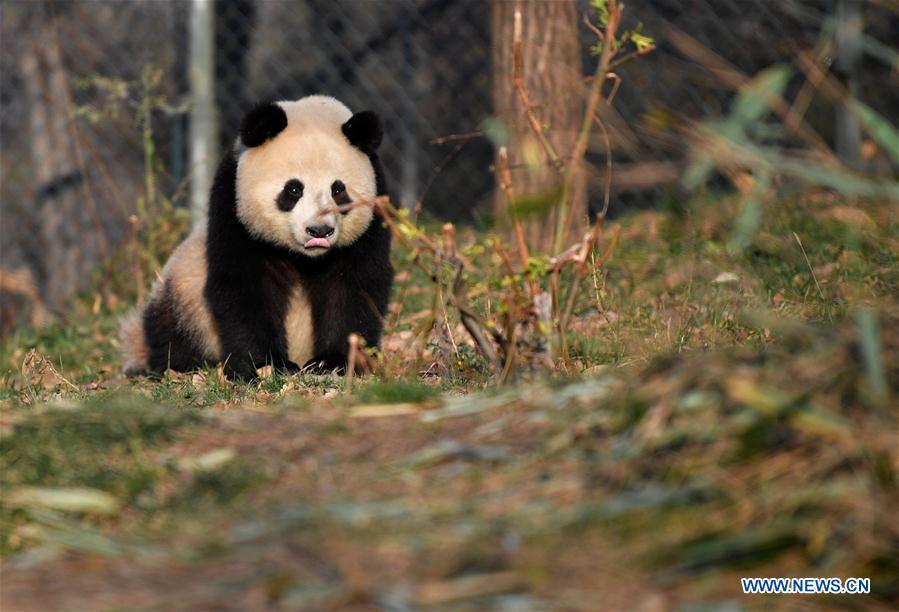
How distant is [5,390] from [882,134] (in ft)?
12.3

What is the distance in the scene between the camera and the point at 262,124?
5.89 meters

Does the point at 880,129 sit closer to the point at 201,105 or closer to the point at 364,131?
the point at 364,131

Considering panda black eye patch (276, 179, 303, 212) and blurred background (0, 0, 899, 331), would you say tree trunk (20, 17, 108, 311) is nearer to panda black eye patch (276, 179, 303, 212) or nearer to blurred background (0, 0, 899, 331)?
blurred background (0, 0, 899, 331)

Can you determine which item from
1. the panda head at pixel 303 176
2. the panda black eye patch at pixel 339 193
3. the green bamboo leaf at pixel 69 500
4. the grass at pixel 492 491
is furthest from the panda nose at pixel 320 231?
the green bamboo leaf at pixel 69 500

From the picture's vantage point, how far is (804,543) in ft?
8.23

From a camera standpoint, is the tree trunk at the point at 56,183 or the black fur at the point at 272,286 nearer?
the black fur at the point at 272,286

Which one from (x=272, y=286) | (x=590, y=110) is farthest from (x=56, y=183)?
(x=590, y=110)

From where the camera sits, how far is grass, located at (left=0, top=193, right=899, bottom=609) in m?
2.46

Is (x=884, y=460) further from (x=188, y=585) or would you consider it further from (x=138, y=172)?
(x=138, y=172)

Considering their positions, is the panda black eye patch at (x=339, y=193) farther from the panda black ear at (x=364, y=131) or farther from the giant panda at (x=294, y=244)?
the panda black ear at (x=364, y=131)

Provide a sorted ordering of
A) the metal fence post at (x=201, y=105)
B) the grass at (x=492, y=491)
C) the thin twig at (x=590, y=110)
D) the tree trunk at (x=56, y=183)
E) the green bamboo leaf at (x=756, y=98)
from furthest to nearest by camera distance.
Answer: the tree trunk at (x=56, y=183) < the metal fence post at (x=201, y=105) < the thin twig at (x=590, y=110) < the green bamboo leaf at (x=756, y=98) < the grass at (x=492, y=491)

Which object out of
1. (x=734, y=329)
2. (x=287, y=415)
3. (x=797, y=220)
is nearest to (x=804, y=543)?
(x=287, y=415)

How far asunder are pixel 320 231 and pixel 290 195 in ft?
0.82

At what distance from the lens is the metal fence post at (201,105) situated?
339 inches
